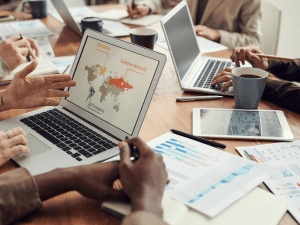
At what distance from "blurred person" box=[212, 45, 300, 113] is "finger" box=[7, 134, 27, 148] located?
2.26 feet

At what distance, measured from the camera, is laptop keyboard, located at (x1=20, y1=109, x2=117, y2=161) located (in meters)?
0.70

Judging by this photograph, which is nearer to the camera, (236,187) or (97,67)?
(236,187)

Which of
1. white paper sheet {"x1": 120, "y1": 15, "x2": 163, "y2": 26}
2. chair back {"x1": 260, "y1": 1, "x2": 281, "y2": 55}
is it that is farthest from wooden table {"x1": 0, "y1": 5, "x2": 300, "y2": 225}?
chair back {"x1": 260, "y1": 1, "x2": 281, "y2": 55}

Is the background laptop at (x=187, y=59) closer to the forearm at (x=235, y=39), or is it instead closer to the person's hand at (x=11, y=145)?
the forearm at (x=235, y=39)

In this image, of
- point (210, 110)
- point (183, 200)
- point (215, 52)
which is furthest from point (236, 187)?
point (215, 52)

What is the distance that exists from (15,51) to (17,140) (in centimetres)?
60

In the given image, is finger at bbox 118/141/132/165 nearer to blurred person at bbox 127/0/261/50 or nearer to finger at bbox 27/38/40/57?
finger at bbox 27/38/40/57

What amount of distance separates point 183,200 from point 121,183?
0.40ft

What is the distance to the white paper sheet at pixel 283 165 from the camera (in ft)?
1.94

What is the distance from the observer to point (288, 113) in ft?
3.09

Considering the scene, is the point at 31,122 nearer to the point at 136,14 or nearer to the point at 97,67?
the point at 97,67

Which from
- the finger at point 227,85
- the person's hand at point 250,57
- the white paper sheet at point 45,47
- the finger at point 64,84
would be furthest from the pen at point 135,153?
the white paper sheet at point 45,47

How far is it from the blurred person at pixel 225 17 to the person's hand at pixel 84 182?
4.35 ft

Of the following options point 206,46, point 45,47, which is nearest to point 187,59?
point 206,46
